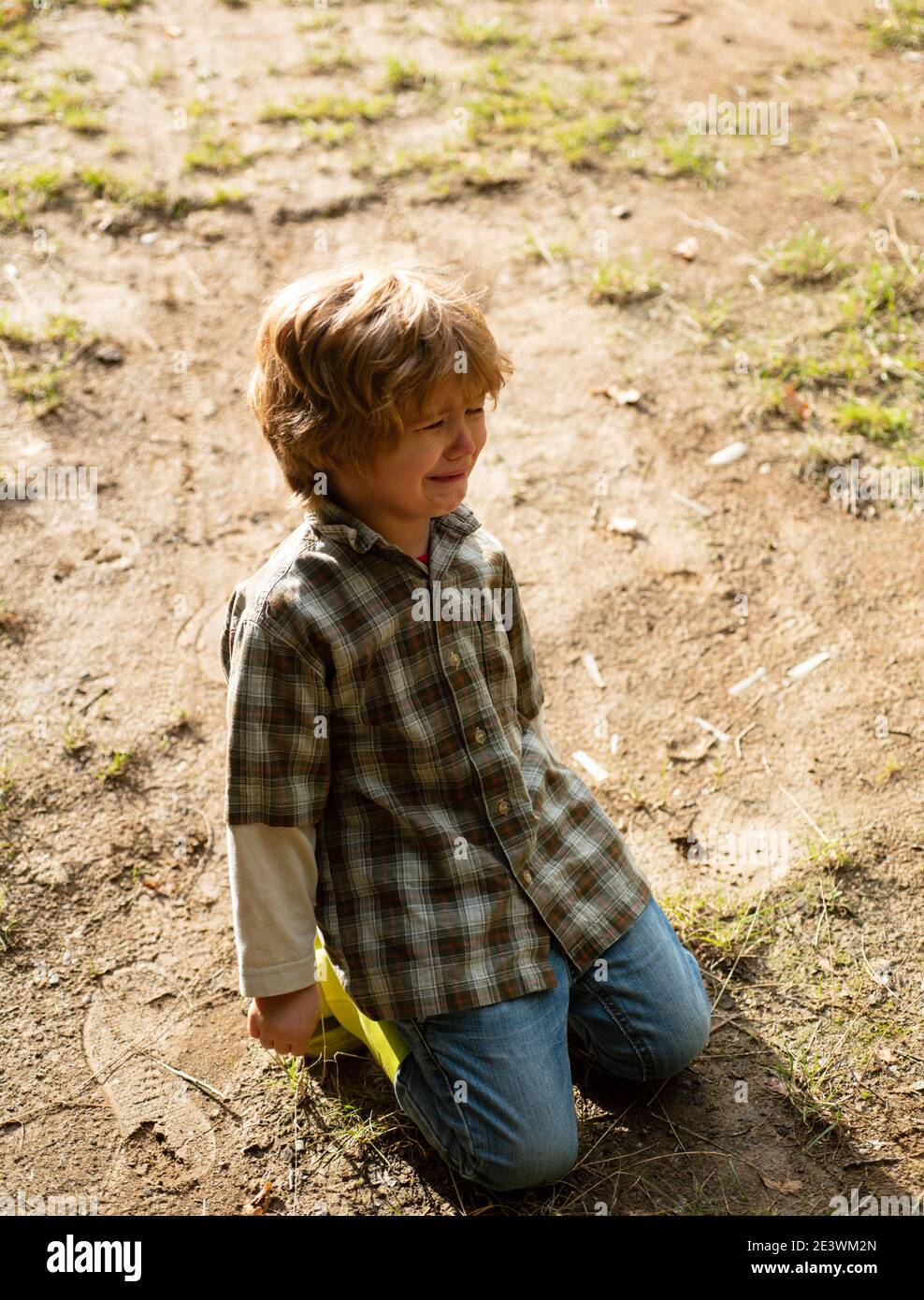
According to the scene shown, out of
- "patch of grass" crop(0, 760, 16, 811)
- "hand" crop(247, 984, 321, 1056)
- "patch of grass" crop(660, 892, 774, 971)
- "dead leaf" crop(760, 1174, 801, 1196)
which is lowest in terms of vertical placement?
"dead leaf" crop(760, 1174, 801, 1196)

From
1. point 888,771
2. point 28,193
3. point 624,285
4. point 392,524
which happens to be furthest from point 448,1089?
point 28,193

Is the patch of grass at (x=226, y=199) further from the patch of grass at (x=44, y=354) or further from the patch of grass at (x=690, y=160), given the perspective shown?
the patch of grass at (x=690, y=160)

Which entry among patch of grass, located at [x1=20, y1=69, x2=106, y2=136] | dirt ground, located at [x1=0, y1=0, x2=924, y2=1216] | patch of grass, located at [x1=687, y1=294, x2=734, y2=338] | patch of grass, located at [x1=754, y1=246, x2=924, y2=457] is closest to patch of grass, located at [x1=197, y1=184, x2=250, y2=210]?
dirt ground, located at [x1=0, y1=0, x2=924, y2=1216]

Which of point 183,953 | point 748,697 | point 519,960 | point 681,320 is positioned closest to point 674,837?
point 748,697

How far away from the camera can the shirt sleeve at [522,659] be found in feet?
7.49

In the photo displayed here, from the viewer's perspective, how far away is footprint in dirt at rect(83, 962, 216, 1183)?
7.41 feet

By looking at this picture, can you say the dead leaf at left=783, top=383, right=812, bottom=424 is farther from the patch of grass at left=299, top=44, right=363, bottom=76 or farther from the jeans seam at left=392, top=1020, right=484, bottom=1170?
the patch of grass at left=299, top=44, right=363, bottom=76

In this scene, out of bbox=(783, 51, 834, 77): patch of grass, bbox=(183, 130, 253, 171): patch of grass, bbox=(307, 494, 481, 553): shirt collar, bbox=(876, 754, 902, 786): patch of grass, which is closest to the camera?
bbox=(307, 494, 481, 553): shirt collar

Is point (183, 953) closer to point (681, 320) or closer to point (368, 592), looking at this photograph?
point (368, 592)

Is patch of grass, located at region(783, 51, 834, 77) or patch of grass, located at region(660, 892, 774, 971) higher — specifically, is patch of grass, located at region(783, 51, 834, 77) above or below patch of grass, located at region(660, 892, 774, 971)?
above

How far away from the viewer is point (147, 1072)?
7.83 feet

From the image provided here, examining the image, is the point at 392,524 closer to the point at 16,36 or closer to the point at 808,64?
the point at 808,64

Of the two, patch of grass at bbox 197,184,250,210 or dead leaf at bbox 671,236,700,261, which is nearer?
dead leaf at bbox 671,236,700,261

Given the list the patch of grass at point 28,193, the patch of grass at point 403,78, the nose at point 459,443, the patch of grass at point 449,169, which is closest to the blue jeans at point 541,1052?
the nose at point 459,443
